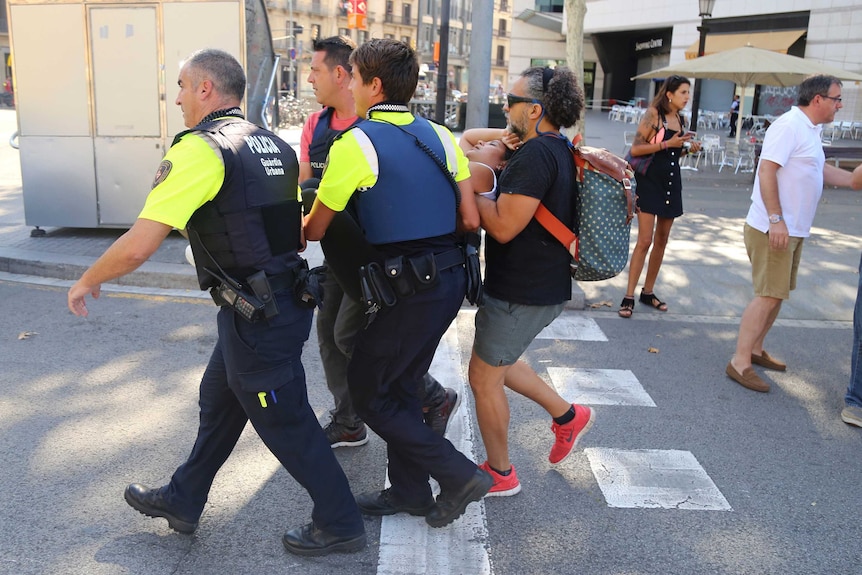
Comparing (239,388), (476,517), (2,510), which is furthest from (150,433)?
(476,517)

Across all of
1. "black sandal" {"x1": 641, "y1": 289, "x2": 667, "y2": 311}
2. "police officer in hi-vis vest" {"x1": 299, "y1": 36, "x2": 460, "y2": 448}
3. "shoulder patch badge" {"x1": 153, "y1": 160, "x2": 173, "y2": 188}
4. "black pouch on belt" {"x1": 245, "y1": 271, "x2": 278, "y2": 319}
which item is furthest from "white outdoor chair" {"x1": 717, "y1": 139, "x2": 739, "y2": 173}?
"shoulder patch badge" {"x1": 153, "y1": 160, "x2": 173, "y2": 188}

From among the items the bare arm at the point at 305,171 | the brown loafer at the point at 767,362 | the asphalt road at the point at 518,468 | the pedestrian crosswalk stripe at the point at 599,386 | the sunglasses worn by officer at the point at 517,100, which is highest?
the sunglasses worn by officer at the point at 517,100

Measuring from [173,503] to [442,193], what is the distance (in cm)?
162

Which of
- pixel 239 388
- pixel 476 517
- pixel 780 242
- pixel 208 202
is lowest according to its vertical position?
pixel 476 517

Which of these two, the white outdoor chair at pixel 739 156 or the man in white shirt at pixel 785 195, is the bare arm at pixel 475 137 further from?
the white outdoor chair at pixel 739 156

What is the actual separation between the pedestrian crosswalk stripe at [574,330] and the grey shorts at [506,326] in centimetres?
269

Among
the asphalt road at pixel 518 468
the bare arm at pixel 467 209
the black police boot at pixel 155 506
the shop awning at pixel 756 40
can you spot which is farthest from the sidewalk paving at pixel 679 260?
the shop awning at pixel 756 40

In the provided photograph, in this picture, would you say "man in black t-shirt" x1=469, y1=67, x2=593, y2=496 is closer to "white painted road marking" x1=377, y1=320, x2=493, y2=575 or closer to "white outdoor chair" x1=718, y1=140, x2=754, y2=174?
"white painted road marking" x1=377, y1=320, x2=493, y2=575

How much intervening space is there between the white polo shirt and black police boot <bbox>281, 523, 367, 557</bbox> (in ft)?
11.0

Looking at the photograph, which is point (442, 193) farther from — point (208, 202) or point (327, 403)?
point (327, 403)

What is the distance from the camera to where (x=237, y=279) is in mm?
2773

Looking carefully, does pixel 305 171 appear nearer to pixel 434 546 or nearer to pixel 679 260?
pixel 434 546

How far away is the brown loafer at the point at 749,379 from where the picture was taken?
16.2 ft

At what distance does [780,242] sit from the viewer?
4.78m
